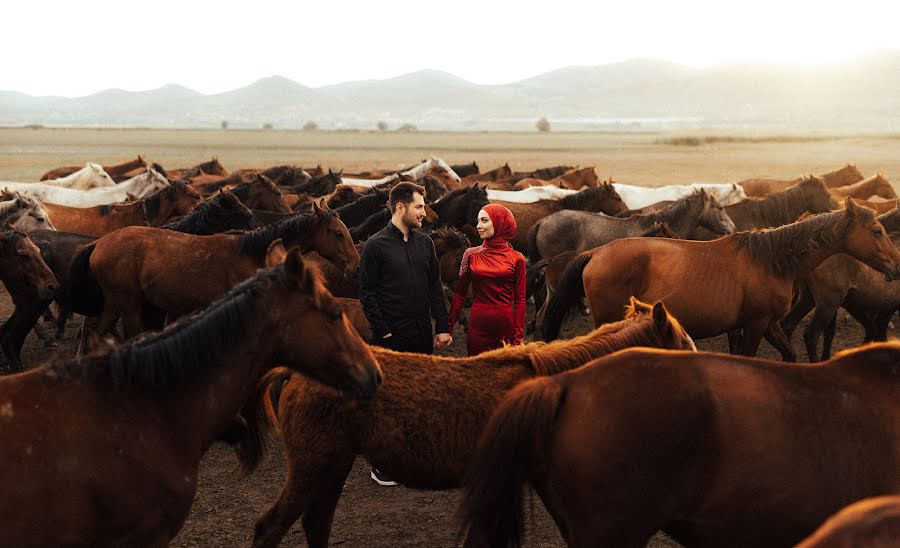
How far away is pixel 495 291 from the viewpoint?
567cm

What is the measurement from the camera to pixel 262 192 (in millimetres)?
12695

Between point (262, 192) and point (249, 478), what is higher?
point (262, 192)

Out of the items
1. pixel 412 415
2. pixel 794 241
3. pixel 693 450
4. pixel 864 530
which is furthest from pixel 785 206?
pixel 864 530

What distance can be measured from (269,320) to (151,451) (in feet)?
2.08

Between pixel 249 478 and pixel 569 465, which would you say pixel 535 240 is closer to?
pixel 249 478

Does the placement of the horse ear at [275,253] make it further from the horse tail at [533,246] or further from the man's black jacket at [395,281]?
the horse tail at [533,246]

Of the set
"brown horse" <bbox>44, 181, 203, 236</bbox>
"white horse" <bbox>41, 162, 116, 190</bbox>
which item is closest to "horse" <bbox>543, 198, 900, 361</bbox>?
"brown horse" <bbox>44, 181, 203, 236</bbox>

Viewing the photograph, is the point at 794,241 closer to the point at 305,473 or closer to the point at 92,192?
the point at 305,473

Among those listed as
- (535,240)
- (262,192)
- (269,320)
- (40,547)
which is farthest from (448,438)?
(262,192)

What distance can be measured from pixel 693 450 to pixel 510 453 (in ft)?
2.08

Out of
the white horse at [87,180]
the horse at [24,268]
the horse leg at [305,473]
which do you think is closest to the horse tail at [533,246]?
the horse at [24,268]

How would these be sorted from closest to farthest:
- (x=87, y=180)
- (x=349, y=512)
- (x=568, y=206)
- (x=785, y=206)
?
1. (x=349, y=512)
2. (x=785, y=206)
3. (x=568, y=206)
4. (x=87, y=180)

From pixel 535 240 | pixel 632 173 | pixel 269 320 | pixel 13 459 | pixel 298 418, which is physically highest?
pixel 269 320

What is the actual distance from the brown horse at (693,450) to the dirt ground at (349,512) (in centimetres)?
189
